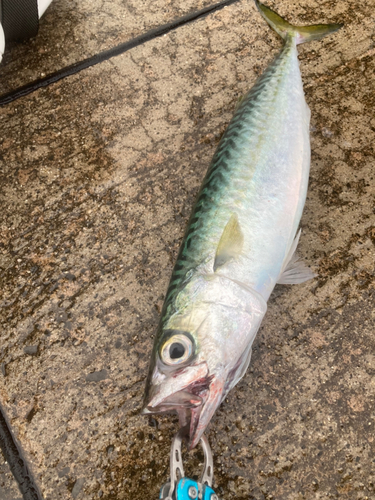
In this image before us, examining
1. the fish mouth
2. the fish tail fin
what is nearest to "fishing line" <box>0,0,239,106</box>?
the fish tail fin

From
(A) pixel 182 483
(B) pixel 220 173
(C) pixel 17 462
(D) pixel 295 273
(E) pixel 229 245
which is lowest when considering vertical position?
(C) pixel 17 462

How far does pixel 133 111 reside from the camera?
8.81ft

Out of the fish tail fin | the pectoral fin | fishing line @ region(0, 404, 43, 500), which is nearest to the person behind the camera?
fishing line @ region(0, 404, 43, 500)

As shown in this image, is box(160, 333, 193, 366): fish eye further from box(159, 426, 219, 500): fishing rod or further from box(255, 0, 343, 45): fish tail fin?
box(255, 0, 343, 45): fish tail fin

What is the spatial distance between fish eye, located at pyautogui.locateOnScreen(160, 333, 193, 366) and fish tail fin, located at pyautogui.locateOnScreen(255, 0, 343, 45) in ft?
6.96

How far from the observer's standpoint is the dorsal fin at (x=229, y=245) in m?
1.75

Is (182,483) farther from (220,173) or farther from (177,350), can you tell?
(220,173)

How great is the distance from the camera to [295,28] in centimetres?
268

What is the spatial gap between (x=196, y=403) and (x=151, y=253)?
1.00m

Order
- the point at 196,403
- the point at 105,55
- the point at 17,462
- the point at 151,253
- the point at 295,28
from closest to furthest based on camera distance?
1. the point at 196,403
2. the point at 17,462
3. the point at 151,253
4. the point at 295,28
5. the point at 105,55

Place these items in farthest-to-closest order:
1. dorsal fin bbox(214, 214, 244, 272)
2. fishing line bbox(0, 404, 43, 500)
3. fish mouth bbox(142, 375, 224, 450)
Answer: fishing line bbox(0, 404, 43, 500) → dorsal fin bbox(214, 214, 244, 272) → fish mouth bbox(142, 375, 224, 450)

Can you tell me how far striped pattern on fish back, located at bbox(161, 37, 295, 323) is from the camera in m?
1.79

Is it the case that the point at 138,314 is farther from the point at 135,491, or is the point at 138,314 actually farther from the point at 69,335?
the point at 135,491

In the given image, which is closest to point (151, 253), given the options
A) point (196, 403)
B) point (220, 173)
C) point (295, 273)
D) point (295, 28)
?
point (220, 173)
